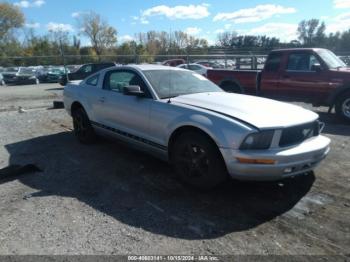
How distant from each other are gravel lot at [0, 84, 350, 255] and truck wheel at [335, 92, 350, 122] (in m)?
3.38

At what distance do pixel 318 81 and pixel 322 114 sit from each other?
4.73 feet

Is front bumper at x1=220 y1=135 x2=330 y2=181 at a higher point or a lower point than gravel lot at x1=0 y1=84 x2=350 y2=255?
higher

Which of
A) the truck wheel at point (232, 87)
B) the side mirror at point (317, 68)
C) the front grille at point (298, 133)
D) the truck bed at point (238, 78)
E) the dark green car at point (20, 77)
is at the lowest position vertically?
the dark green car at point (20, 77)

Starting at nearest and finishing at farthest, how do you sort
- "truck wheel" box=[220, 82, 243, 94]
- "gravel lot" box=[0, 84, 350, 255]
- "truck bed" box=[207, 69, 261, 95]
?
"gravel lot" box=[0, 84, 350, 255]
"truck bed" box=[207, 69, 261, 95]
"truck wheel" box=[220, 82, 243, 94]

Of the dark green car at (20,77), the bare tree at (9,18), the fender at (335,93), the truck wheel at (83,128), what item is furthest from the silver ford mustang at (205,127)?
the bare tree at (9,18)

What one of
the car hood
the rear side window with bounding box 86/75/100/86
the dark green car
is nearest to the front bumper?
the car hood

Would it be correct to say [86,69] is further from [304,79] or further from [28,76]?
[304,79]

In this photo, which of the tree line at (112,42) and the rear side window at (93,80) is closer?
the rear side window at (93,80)

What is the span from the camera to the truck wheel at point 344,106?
29.2 feet

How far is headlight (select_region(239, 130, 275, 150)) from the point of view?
4.02 meters

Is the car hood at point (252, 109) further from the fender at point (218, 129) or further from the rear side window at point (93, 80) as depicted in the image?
the rear side window at point (93, 80)

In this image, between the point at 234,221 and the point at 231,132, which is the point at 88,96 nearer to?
the point at 231,132

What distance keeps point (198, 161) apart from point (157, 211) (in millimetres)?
825

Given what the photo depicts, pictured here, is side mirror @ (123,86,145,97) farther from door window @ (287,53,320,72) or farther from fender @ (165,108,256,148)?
door window @ (287,53,320,72)
